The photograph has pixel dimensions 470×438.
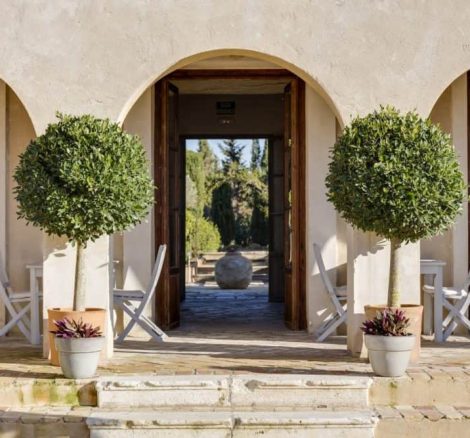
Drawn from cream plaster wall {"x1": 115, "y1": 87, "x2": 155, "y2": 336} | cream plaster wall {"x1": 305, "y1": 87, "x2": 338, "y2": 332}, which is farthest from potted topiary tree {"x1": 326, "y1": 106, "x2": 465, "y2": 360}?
cream plaster wall {"x1": 115, "y1": 87, "x2": 155, "y2": 336}

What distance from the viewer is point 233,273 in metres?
15.5

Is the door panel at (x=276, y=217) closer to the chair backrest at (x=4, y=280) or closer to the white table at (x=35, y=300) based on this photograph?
the chair backrest at (x=4, y=280)

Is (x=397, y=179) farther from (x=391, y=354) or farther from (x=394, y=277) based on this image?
(x=391, y=354)

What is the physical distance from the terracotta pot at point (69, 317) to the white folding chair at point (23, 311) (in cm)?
109

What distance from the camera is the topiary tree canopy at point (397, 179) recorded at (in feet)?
20.4

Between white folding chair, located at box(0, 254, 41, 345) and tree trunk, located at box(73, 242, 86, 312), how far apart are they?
1267 mm

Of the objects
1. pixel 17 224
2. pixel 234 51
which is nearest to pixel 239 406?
pixel 234 51

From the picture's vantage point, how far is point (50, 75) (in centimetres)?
700

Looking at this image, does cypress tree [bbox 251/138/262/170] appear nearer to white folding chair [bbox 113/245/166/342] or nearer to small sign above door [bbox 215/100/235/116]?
small sign above door [bbox 215/100/235/116]

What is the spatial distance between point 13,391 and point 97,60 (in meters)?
2.77

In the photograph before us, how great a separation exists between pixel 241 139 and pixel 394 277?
21.4 feet

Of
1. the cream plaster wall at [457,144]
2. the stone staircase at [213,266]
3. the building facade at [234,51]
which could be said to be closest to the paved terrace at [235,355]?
the building facade at [234,51]

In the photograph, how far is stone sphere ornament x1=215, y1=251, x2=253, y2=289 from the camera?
15.5 meters

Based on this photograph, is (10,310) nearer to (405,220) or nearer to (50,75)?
(50,75)
